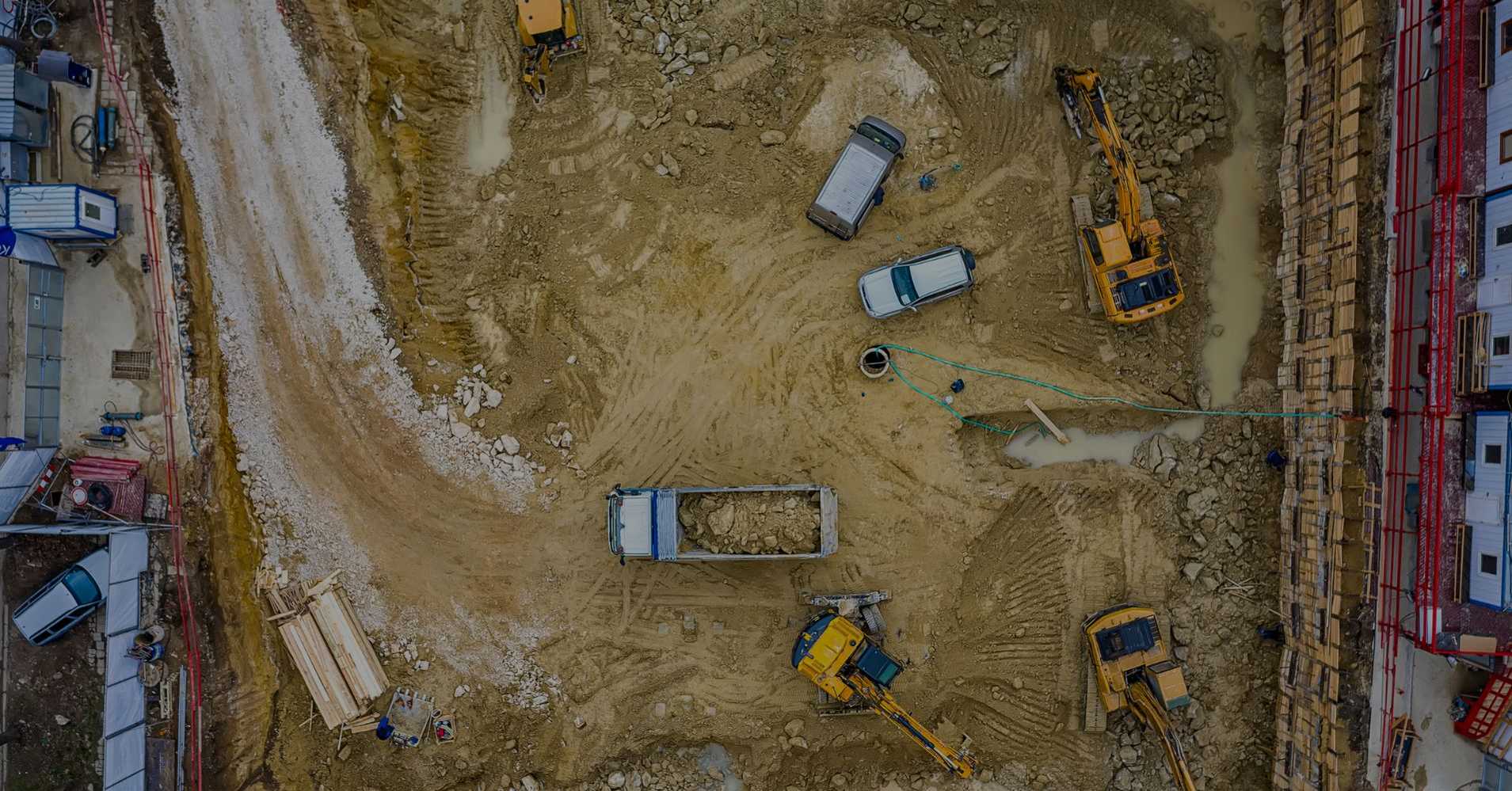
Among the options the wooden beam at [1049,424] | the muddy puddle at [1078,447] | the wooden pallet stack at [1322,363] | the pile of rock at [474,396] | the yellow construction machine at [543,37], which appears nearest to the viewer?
the wooden pallet stack at [1322,363]

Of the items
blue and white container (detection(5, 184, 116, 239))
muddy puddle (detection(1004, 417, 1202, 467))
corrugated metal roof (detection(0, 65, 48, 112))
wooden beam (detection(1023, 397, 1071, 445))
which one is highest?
corrugated metal roof (detection(0, 65, 48, 112))

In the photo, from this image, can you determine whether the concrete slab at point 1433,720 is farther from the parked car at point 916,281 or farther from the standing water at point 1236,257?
the parked car at point 916,281

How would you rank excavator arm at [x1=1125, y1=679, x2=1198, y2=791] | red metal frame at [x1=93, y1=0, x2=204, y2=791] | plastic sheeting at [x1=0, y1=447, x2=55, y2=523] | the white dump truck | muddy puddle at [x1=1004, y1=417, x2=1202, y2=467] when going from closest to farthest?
the white dump truck
plastic sheeting at [x1=0, y1=447, x2=55, y2=523]
excavator arm at [x1=1125, y1=679, x2=1198, y2=791]
red metal frame at [x1=93, y1=0, x2=204, y2=791]
muddy puddle at [x1=1004, y1=417, x2=1202, y2=467]

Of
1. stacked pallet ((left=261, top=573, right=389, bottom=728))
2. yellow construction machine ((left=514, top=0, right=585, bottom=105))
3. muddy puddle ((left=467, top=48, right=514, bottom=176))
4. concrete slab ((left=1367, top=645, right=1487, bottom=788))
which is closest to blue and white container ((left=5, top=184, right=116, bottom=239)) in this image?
muddy puddle ((left=467, top=48, right=514, bottom=176))

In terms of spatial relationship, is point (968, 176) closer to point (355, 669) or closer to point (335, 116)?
point (335, 116)

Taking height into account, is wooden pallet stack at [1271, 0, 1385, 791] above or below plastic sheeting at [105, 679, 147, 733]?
above

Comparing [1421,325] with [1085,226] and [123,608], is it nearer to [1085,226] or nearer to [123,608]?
[1085,226]

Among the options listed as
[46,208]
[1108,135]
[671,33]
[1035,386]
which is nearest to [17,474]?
[46,208]

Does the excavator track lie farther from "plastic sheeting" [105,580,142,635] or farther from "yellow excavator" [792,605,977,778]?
"plastic sheeting" [105,580,142,635]

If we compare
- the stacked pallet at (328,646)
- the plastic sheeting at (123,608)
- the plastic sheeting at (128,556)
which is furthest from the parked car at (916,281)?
the plastic sheeting at (123,608)
